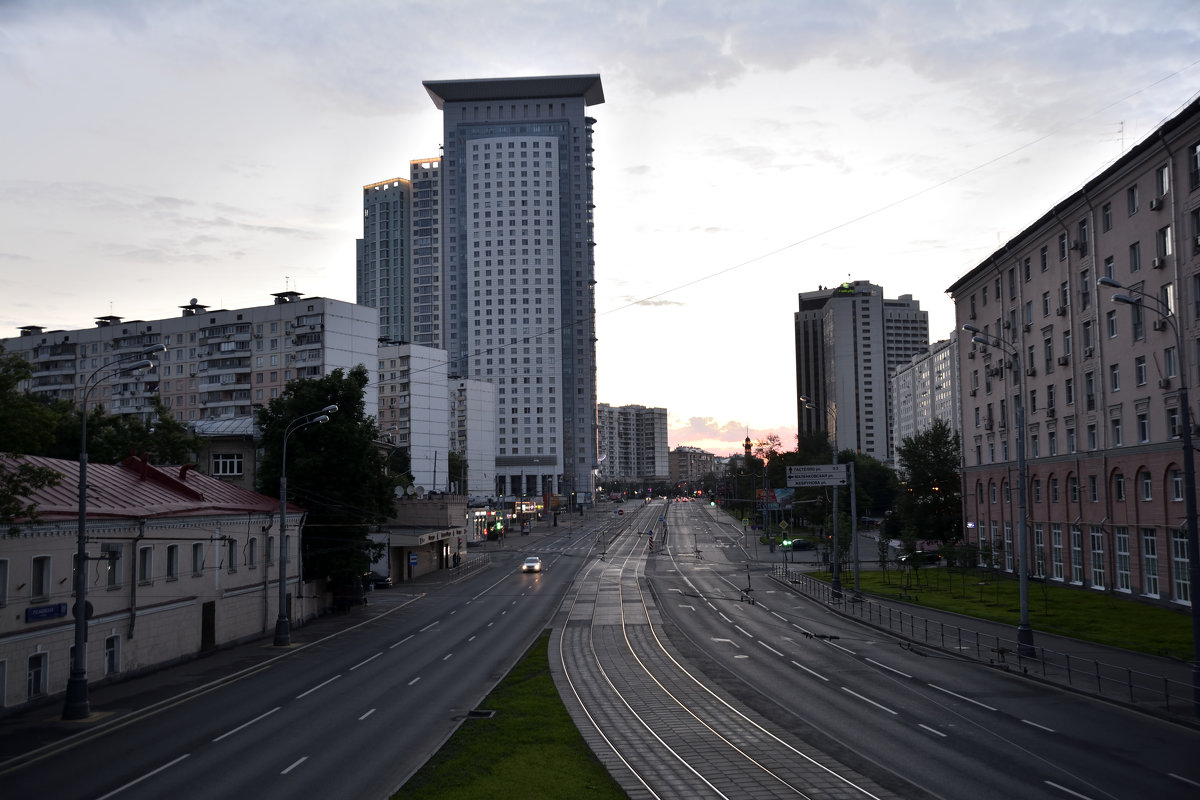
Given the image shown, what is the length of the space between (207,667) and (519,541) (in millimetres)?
99213

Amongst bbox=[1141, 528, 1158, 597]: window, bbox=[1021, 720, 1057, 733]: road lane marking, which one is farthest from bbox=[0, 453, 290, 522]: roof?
bbox=[1141, 528, 1158, 597]: window

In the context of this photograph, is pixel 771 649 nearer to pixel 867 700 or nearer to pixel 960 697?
pixel 867 700

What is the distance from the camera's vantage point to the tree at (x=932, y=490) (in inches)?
4122

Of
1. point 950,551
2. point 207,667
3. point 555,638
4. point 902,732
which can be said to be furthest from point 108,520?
point 950,551

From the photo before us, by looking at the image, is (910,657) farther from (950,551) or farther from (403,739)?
(950,551)

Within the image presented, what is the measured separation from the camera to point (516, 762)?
70.2 ft

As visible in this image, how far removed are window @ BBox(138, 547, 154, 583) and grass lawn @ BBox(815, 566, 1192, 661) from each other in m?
39.1

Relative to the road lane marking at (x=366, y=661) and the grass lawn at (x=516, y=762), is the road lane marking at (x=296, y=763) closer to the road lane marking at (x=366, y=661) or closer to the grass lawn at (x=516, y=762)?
the grass lawn at (x=516, y=762)

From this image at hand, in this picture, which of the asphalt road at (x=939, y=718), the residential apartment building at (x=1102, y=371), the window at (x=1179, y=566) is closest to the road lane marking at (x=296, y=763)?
the asphalt road at (x=939, y=718)

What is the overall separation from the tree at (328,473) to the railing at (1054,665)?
28856 mm

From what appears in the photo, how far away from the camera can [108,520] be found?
35.0 meters

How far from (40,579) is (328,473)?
25473mm

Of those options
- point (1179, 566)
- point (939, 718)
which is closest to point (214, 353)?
point (1179, 566)

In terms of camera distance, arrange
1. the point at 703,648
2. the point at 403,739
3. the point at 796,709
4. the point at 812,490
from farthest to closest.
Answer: the point at 812,490, the point at 703,648, the point at 796,709, the point at 403,739
